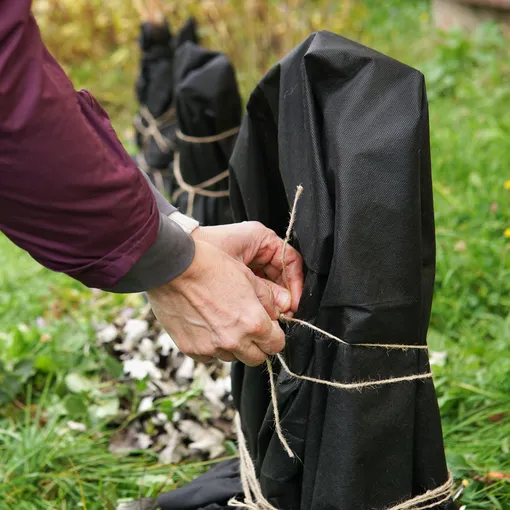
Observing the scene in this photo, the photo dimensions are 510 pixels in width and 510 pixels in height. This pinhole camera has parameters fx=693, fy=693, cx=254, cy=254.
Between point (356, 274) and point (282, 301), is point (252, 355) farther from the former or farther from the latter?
point (356, 274)

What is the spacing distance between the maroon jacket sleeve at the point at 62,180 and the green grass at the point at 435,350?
3.22ft

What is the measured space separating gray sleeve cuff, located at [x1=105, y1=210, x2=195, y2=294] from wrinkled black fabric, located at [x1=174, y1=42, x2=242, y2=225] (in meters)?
1.52

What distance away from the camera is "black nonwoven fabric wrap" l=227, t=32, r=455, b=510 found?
1.15m

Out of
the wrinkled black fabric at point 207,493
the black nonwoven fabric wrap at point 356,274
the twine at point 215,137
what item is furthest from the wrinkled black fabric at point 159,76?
the black nonwoven fabric wrap at point 356,274

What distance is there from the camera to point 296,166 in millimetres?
1274

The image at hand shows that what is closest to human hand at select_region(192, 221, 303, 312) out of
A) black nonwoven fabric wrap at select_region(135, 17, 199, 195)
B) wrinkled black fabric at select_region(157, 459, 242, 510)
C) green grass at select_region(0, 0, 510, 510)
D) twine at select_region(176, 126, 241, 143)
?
wrinkled black fabric at select_region(157, 459, 242, 510)

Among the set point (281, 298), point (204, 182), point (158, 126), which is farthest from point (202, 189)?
point (281, 298)

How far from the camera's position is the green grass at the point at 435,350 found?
1.91m

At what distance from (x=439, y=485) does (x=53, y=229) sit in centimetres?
86

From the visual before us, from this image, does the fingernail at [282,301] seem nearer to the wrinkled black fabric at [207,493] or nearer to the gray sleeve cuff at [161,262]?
the gray sleeve cuff at [161,262]

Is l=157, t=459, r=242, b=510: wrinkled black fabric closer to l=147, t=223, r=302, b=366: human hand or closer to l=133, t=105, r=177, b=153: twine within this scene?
l=147, t=223, r=302, b=366: human hand

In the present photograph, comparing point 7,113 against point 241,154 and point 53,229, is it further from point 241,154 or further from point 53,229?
point 241,154

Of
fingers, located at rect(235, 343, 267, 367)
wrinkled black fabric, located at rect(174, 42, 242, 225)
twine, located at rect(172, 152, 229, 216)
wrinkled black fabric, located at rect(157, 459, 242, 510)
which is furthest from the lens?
twine, located at rect(172, 152, 229, 216)

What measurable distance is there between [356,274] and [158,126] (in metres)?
3.06
